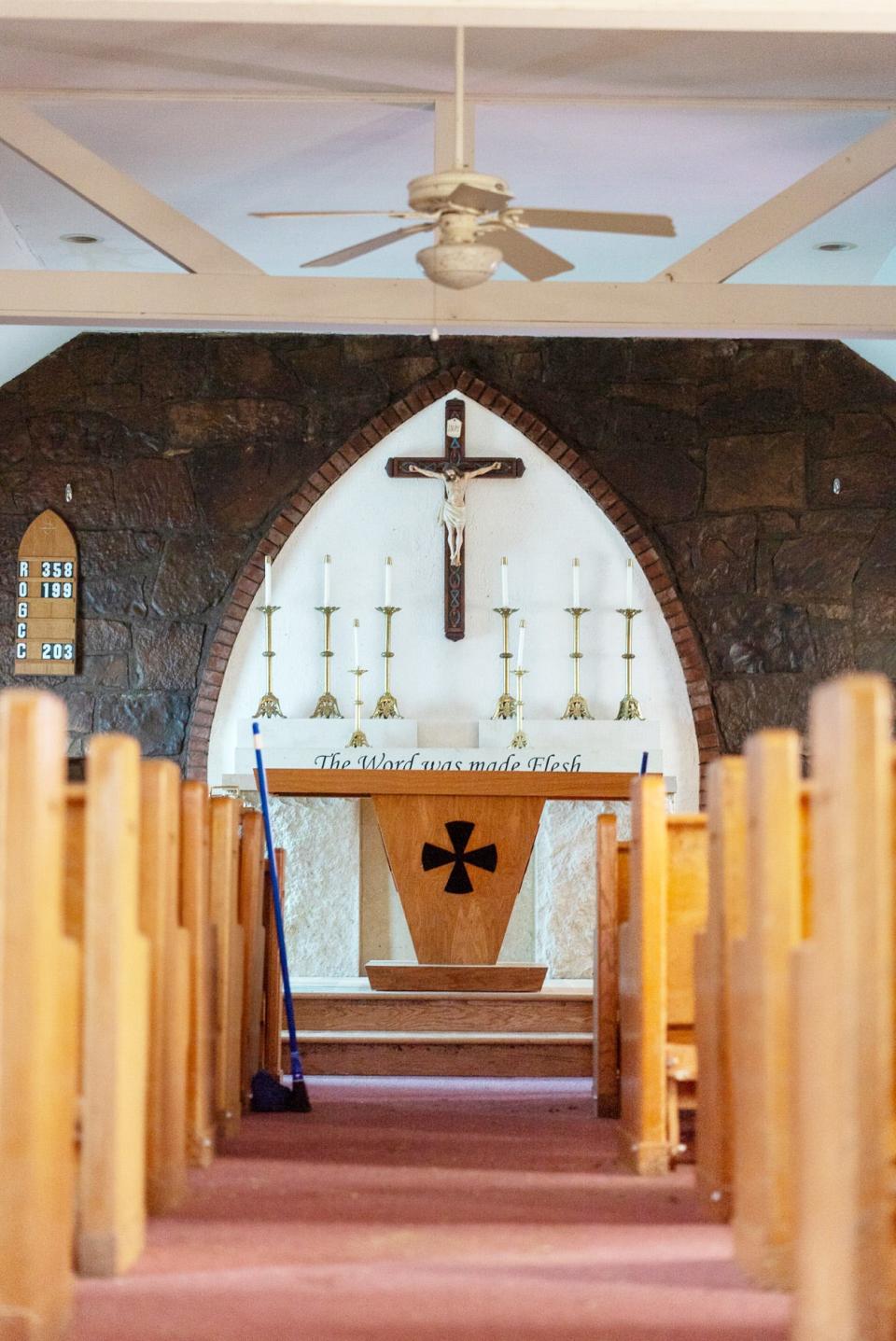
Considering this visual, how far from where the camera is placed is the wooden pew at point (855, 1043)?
1.79 meters

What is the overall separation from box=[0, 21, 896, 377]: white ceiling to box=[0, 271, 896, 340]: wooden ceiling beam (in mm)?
638

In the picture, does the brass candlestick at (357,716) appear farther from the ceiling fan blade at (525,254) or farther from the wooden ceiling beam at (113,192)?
the ceiling fan blade at (525,254)

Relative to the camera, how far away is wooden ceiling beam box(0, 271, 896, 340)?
593 cm

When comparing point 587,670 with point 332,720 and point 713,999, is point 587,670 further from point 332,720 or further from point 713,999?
point 713,999

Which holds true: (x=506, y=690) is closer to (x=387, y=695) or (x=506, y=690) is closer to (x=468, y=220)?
(x=387, y=695)

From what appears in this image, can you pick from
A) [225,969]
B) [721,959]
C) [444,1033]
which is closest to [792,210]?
[444,1033]

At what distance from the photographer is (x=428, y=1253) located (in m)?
2.49

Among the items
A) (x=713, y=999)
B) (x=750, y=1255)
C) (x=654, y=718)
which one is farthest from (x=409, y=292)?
(x=750, y=1255)

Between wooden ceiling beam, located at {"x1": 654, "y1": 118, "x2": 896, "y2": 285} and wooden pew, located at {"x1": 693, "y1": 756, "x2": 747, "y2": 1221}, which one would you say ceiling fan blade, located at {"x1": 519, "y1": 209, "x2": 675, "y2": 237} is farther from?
wooden pew, located at {"x1": 693, "y1": 756, "x2": 747, "y2": 1221}

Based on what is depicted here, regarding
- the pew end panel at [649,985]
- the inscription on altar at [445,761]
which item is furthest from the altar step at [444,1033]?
the inscription on altar at [445,761]

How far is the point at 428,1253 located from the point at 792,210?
4.42 m

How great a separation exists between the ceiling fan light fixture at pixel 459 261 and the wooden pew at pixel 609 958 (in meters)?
1.58

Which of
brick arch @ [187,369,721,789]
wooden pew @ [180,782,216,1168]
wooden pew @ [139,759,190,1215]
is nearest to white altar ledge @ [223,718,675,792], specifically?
brick arch @ [187,369,721,789]

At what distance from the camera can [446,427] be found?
27.3ft
